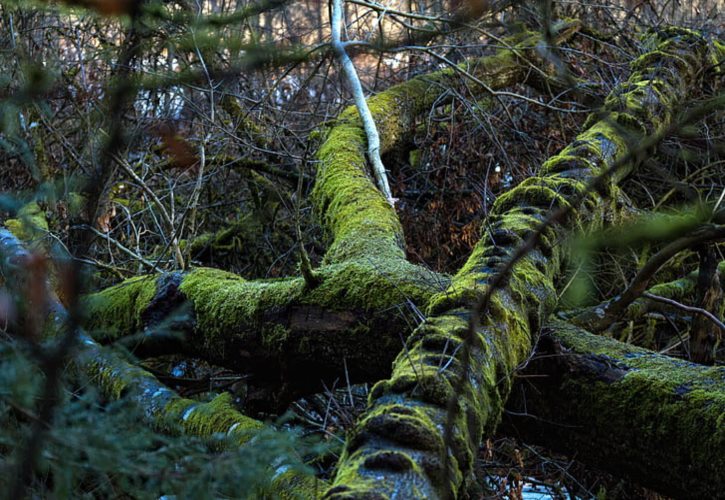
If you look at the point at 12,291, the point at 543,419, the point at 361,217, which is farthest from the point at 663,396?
the point at 12,291

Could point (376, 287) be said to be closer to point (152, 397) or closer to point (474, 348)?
point (474, 348)

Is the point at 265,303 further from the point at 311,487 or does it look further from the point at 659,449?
the point at 659,449

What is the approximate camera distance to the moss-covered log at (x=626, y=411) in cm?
271

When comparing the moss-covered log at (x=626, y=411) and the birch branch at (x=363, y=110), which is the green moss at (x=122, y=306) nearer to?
the birch branch at (x=363, y=110)

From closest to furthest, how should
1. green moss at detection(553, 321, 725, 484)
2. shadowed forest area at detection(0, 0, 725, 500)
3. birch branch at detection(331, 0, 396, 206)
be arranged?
shadowed forest area at detection(0, 0, 725, 500), green moss at detection(553, 321, 725, 484), birch branch at detection(331, 0, 396, 206)

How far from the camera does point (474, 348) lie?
8.96 ft

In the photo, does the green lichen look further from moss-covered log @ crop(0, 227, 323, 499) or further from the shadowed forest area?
moss-covered log @ crop(0, 227, 323, 499)

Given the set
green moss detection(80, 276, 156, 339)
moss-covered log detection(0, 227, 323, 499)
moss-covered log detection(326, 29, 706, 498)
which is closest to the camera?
moss-covered log detection(326, 29, 706, 498)

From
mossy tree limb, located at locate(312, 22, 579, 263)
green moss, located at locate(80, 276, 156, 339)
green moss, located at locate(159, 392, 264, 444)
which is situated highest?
mossy tree limb, located at locate(312, 22, 579, 263)

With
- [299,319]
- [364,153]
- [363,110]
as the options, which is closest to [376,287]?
[299,319]

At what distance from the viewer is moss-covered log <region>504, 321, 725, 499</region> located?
271 centimetres

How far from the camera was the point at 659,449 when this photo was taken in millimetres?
2816

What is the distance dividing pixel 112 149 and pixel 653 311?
5261mm

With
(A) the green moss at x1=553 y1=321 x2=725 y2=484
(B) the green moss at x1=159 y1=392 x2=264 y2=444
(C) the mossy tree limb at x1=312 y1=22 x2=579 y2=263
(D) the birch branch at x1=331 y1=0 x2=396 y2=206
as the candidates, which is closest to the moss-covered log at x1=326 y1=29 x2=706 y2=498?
(A) the green moss at x1=553 y1=321 x2=725 y2=484
